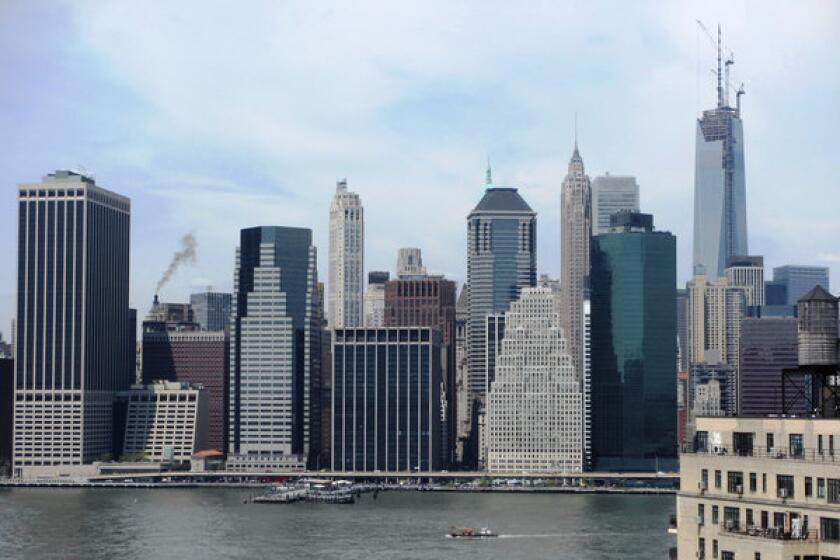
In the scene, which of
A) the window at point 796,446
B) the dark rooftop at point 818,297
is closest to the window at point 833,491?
the window at point 796,446

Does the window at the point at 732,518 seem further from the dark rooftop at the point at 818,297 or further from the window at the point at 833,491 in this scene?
the dark rooftop at the point at 818,297

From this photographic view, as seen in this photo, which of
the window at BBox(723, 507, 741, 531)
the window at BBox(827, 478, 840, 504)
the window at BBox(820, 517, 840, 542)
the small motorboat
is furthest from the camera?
the small motorboat

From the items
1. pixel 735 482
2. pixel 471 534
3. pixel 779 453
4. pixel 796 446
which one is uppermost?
pixel 796 446

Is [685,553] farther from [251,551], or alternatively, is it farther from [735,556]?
[251,551]

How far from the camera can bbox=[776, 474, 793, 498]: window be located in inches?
2055

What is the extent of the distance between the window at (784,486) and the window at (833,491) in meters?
1.69

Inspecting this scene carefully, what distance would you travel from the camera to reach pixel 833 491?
50.6m

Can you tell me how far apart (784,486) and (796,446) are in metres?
1.33

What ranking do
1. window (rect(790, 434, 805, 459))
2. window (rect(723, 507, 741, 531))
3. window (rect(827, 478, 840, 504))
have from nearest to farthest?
window (rect(827, 478, 840, 504)), window (rect(790, 434, 805, 459)), window (rect(723, 507, 741, 531))

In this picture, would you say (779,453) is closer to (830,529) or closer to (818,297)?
(830,529)

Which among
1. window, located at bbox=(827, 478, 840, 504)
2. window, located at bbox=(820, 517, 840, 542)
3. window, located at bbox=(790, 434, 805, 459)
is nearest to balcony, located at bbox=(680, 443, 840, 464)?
window, located at bbox=(790, 434, 805, 459)

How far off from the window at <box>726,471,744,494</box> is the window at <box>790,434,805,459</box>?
256 cm

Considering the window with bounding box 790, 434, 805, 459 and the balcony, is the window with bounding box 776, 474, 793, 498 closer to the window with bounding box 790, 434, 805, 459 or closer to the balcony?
the balcony

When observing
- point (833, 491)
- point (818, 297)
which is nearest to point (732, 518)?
point (833, 491)
